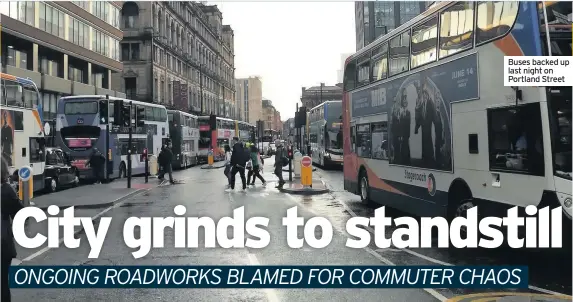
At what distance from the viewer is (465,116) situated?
8.00 metres

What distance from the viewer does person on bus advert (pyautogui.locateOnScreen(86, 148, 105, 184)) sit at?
74.6 feet

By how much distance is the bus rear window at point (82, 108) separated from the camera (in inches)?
958

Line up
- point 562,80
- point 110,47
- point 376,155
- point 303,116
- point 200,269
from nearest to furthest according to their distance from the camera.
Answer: point 562,80
point 200,269
point 376,155
point 303,116
point 110,47

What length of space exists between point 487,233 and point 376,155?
5.02 m

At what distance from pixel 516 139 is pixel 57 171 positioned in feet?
59.8

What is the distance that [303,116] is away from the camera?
2262 cm

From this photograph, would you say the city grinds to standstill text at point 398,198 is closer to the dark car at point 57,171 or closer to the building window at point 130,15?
the dark car at point 57,171

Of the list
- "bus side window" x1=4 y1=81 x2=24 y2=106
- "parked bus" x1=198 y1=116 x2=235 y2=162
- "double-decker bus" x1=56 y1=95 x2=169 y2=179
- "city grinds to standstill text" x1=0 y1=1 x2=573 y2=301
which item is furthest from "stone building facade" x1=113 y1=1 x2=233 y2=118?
"bus side window" x1=4 y1=81 x2=24 y2=106

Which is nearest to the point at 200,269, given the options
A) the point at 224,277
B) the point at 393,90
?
the point at 224,277

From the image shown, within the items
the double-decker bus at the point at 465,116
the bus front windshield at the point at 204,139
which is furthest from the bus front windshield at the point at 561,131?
the bus front windshield at the point at 204,139

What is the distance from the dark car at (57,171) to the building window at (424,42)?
50.3 ft

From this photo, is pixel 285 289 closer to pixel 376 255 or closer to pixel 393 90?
pixel 376 255

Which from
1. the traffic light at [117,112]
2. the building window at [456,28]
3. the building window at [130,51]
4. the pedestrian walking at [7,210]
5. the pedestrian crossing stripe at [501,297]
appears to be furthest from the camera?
the building window at [130,51]

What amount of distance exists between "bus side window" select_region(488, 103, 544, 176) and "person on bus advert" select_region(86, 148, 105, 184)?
19.3 m
